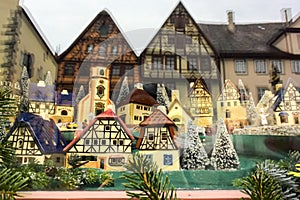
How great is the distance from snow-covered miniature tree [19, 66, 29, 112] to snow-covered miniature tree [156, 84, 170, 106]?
0.71 meters

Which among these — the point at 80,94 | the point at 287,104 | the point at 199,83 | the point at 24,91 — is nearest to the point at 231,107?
the point at 199,83

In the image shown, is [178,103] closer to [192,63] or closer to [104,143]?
[192,63]

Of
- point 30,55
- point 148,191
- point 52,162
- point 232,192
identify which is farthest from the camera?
point 30,55

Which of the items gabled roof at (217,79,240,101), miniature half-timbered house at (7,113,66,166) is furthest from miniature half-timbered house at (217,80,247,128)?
miniature half-timbered house at (7,113,66,166)

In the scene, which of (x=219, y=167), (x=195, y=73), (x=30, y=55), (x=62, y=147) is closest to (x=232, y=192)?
(x=219, y=167)

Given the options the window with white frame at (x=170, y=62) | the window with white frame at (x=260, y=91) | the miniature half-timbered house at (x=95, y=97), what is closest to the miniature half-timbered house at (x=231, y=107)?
the window with white frame at (x=260, y=91)

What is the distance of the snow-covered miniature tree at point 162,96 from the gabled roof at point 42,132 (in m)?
0.57

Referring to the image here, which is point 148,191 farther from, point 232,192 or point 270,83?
point 270,83

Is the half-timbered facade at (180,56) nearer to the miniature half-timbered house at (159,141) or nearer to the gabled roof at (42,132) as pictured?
the miniature half-timbered house at (159,141)

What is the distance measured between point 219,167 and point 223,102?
0.38m

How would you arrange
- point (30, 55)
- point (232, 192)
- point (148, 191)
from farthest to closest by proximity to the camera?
1. point (30, 55)
2. point (232, 192)
3. point (148, 191)

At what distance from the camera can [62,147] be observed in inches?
62.8

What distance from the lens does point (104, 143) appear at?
1606 mm

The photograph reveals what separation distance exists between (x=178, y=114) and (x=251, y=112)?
434 mm
